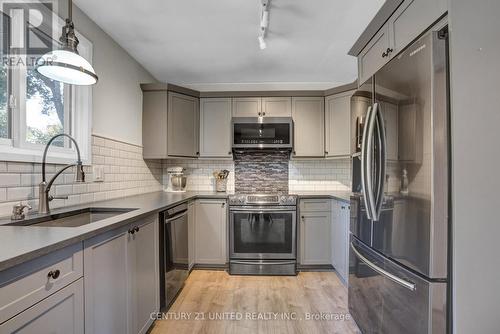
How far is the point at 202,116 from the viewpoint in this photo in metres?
3.33

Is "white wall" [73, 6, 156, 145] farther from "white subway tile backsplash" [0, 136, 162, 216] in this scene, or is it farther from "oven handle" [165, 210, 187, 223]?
"oven handle" [165, 210, 187, 223]

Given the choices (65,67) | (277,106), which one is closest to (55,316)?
(65,67)

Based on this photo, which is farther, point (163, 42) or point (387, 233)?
point (163, 42)

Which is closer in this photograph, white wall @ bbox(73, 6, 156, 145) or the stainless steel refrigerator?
the stainless steel refrigerator

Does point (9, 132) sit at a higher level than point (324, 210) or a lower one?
higher

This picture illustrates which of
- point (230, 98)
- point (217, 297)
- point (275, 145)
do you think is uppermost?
point (230, 98)

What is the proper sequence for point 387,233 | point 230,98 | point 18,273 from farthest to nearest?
point 230,98 < point 387,233 < point 18,273

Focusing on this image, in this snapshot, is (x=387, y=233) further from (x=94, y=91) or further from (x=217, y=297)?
(x=94, y=91)

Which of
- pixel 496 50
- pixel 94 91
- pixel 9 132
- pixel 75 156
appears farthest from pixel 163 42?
pixel 496 50

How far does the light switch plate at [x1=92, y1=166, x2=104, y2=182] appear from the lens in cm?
212

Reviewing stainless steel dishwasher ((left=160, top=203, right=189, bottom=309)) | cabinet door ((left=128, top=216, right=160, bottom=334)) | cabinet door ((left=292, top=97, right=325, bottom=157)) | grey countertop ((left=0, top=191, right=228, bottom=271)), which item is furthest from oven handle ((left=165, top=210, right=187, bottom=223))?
cabinet door ((left=292, top=97, right=325, bottom=157))

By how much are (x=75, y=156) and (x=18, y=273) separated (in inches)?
54.0

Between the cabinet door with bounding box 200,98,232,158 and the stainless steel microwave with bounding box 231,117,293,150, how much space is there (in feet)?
0.59

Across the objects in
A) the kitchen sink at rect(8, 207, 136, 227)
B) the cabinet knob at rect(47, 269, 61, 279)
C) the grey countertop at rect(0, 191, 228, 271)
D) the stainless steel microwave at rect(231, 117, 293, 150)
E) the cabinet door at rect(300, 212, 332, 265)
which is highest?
the stainless steel microwave at rect(231, 117, 293, 150)
